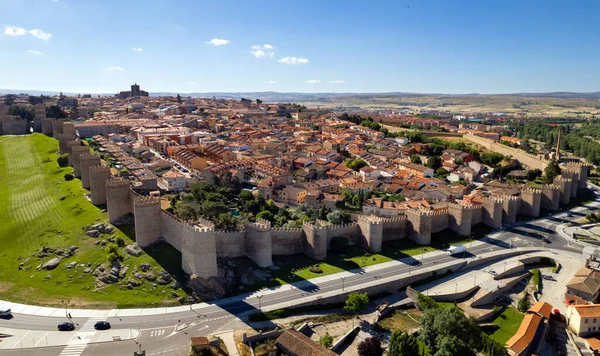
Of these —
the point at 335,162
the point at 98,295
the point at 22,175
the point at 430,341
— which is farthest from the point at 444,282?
the point at 22,175

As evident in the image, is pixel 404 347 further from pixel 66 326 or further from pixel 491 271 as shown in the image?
pixel 66 326

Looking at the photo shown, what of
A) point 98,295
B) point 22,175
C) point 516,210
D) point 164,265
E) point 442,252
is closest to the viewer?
point 98,295

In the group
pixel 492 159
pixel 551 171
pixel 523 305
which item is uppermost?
pixel 492 159

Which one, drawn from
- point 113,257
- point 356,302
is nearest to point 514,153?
point 356,302

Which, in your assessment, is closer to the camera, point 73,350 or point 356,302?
point 73,350

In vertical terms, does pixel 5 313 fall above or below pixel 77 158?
below

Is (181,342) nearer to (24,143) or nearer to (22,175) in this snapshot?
(22,175)

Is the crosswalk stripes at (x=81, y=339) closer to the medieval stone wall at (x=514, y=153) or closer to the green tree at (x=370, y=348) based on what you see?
the green tree at (x=370, y=348)
